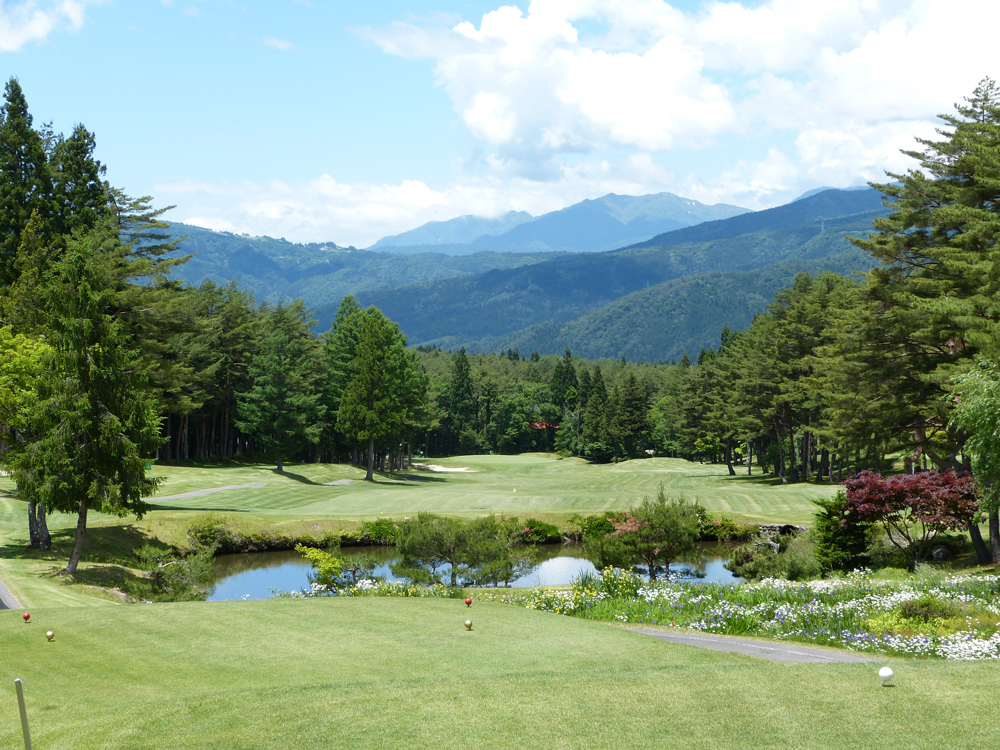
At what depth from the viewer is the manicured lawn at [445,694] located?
26.7 feet

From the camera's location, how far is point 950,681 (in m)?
9.70

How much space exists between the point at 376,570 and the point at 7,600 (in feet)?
47.0

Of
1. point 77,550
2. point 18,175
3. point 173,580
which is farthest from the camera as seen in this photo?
point 18,175

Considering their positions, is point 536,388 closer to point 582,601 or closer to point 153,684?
point 582,601

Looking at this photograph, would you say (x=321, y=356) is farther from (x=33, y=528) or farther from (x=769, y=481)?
(x=33, y=528)

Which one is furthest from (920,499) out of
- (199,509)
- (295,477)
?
(295,477)

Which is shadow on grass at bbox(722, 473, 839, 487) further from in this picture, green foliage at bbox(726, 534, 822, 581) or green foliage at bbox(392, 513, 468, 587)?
green foliage at bbox(392, 513, 468, 587)

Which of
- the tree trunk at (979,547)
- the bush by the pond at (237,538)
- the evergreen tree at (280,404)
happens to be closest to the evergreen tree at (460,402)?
the evergreen tree at (280,404)

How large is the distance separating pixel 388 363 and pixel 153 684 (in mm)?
52118

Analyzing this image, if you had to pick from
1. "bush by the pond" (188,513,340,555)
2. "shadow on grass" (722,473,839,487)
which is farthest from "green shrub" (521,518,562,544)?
"shadow on grass" (722,473,839,487)

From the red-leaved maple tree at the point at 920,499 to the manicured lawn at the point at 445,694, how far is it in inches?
538

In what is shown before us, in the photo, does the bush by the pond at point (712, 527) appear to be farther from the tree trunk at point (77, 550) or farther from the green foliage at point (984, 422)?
the tree trunk at point (77, 550)

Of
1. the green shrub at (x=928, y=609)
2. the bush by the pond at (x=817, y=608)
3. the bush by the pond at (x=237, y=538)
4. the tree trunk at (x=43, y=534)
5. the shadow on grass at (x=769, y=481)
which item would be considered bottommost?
the shadow on grass at (x=769, y=481)

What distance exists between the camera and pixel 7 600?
1878cm
